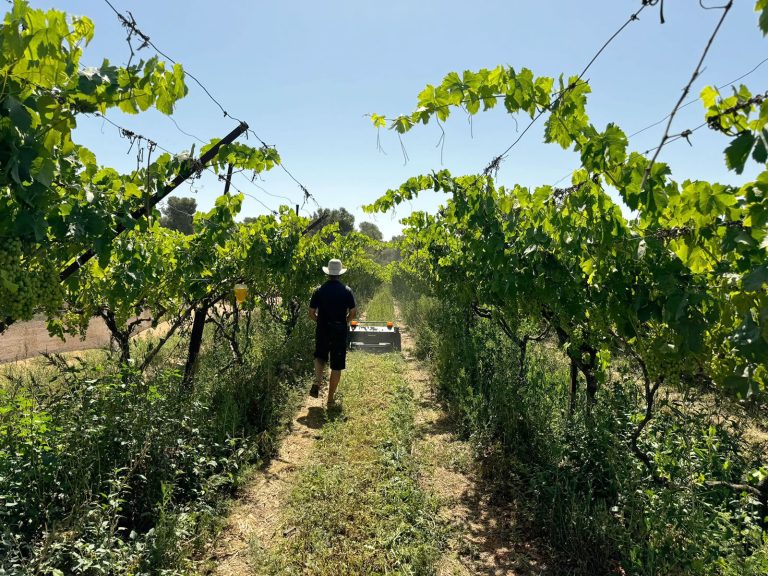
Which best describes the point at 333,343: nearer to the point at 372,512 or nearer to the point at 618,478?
the point at 372,512

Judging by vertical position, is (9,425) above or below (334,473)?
above

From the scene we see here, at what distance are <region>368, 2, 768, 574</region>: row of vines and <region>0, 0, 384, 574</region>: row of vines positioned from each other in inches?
60.2

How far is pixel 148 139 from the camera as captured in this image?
268 centimetres

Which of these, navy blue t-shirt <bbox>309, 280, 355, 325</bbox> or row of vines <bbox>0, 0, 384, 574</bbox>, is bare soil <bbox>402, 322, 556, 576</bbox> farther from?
navy blue t-shirt <bbox>309, 280, 355, 325</bbox>

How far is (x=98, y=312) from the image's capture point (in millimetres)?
4328

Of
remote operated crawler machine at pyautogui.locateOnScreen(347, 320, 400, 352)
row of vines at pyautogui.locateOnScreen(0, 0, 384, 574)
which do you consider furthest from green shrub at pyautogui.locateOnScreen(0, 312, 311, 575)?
remote operated crawler machine at pyautogui.locateOnScreen(347, 320, 400, 352)

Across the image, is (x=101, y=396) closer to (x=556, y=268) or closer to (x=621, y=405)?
(x=556, y=268)

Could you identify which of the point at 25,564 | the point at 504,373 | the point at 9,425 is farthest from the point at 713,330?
the point at 9,425

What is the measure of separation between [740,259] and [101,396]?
3.93 meters

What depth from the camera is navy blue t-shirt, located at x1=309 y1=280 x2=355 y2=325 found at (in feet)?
19.3

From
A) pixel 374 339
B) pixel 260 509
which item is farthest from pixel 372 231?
pixel 260 509

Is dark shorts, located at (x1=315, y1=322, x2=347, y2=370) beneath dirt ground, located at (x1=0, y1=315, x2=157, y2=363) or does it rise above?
above

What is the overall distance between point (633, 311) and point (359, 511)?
7.92 ft

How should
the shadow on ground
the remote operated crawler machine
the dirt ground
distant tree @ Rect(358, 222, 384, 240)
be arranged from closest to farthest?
the shadow on ground < the dirt ground < the remote operated crawler machine < distant tree @ Rect(358, 222, 384, 240)
